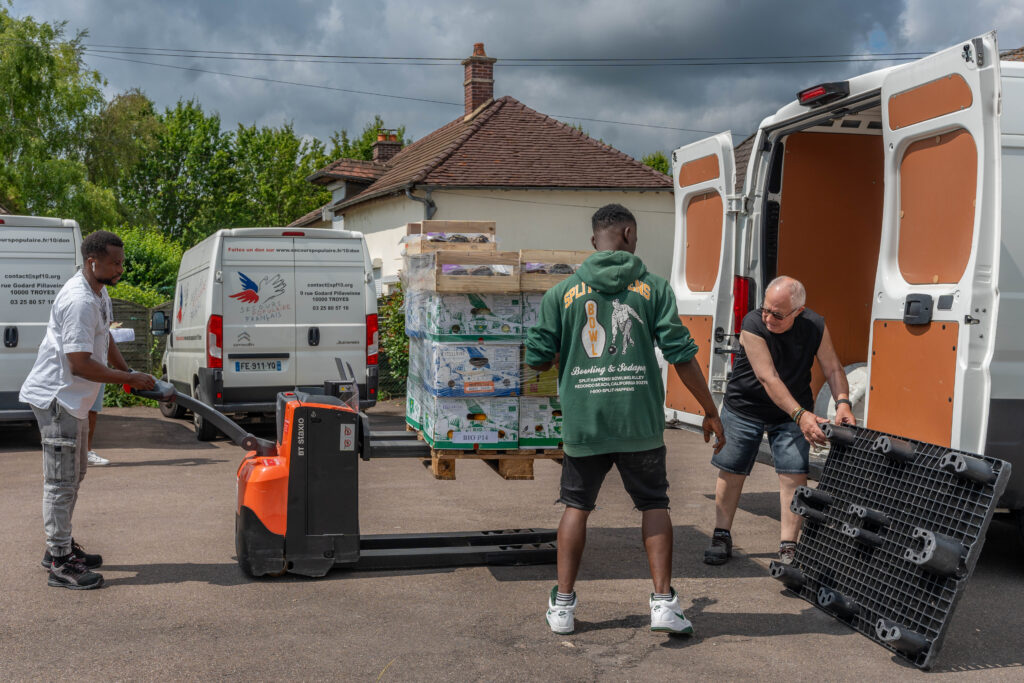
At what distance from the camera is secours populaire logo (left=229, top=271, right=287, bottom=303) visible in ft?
36.8

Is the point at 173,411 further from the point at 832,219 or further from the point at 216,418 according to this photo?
the point at 832,219

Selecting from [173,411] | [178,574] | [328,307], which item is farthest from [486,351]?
[173,411]

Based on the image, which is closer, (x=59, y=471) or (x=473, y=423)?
(x=59, y=471)

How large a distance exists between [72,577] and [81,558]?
0.19 metres

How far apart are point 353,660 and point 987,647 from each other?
2.92 metres

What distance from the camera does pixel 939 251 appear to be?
5277 millimetres

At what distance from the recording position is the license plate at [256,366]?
11.3 metres

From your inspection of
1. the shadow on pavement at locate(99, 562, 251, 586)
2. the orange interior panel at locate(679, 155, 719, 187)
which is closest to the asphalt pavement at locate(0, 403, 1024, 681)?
the shadow on pavement at locate(99, 562, 251, 586)

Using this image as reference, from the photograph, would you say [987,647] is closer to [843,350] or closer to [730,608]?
[730,608]

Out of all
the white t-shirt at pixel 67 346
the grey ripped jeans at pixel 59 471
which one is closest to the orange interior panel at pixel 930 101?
the white t-shirt at pixel 67 346

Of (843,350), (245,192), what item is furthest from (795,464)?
(245,192)

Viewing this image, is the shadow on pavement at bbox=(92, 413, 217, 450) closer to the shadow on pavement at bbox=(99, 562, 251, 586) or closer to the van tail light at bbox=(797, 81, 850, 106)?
the shadow on pavement at bbox=(99, 562, 251, 586)

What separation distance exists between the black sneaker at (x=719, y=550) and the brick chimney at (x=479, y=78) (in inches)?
963

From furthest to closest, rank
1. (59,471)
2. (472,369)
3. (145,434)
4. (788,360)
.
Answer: (145,434) → (788,360) → (472,369) → (59,471)
